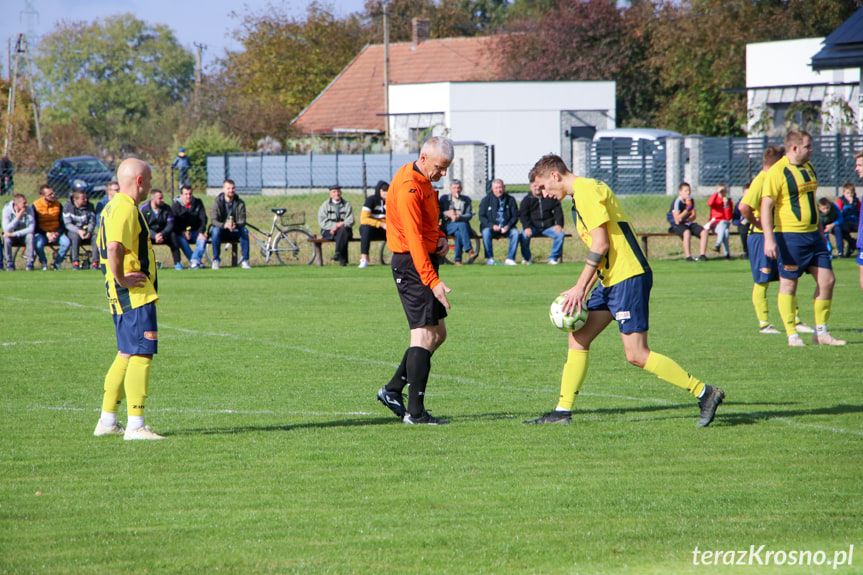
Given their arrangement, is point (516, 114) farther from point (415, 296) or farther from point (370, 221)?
point (415, 296)

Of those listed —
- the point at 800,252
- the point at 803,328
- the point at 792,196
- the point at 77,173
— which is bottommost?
the point at 803,328

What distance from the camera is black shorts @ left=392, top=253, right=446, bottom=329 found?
7.14 meters

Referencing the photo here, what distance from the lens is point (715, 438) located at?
6789 mm

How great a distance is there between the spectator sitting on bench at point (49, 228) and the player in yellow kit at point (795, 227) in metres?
15.3

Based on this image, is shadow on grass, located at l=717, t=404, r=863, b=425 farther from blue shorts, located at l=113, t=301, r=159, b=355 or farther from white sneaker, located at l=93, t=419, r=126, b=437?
white sneaker, located at l=93, t=419, r=126, b=437

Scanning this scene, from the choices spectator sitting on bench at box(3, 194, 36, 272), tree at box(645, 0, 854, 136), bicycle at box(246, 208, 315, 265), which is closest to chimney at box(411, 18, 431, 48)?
tree at box(645, 0, 854, 136)

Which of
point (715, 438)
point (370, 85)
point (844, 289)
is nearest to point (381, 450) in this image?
point (715, 438)

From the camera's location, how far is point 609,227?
6863mm

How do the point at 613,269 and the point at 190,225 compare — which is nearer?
the point at 613,269

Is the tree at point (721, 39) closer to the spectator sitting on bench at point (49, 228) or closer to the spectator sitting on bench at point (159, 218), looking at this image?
the spectator sitting on bench at point (159, 218)

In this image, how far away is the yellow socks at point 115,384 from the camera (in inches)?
268

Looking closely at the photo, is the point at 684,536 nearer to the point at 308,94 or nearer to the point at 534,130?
the point at 534,130

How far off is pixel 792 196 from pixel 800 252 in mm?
606

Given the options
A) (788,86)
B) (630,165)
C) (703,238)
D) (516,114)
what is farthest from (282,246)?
Answer: (788,86)
